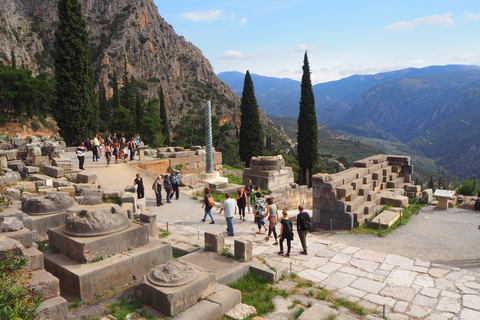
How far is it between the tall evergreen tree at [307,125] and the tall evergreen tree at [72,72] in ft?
64.0

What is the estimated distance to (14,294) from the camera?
4.05 meters

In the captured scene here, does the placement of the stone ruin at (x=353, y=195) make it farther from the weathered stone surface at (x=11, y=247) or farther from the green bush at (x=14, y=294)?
the green bush at (x=14, y=294)

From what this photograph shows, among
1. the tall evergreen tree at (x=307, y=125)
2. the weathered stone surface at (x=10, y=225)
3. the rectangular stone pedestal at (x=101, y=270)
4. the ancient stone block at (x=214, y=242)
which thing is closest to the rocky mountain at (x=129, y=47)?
the tall evergreen tree at (x=307, y=125)

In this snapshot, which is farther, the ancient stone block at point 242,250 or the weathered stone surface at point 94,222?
the ancient stone block at point 242,250

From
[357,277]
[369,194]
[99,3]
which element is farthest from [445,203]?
[99,3]

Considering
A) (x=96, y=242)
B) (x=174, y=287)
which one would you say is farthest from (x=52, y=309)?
(x=174, y=287)

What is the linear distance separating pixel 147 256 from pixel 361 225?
29.1ft

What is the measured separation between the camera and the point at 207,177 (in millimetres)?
18672

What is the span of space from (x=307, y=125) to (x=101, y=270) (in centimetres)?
2830

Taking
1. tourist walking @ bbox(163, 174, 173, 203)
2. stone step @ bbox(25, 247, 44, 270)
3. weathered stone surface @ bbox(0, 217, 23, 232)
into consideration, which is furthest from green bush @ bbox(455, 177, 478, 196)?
weathered stone surface @ bbox(0, 217, 23, 232)

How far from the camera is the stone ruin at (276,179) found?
715 inches

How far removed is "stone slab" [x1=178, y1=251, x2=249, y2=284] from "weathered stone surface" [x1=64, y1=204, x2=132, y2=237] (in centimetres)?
181

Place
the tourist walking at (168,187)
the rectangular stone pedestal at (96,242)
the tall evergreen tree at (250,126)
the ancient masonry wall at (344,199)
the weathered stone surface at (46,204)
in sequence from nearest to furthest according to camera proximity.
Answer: the rectangular stone pedestal at (96,242) < the weathered stone surface at (46,204) < the ancient masonry wall at (344,199) < the tourist walking at (168,187) < the tall evergreen tree at (250,126)

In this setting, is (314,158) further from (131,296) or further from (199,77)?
(199,77)
